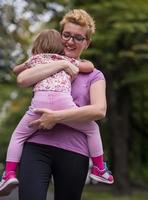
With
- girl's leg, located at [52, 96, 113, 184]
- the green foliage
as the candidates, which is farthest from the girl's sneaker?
the green foliage

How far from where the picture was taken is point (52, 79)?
3.85 metres

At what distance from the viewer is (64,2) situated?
50.6 feet

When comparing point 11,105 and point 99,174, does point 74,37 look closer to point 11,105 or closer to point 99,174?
point 99,174

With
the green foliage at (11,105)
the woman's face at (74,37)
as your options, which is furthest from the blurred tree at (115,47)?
the woman's face at (74,37)

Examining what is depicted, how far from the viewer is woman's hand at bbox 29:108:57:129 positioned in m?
3.68

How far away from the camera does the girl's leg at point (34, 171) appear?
144 inches

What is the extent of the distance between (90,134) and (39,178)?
0.42 meters

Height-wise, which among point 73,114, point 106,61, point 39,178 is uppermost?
point 73,114

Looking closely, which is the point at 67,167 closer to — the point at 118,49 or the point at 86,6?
the point at 86,6

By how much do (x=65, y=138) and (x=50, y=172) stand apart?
21cm

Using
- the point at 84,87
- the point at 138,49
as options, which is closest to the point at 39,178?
the point at 84,87

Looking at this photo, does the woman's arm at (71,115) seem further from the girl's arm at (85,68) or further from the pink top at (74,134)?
the girl's arm at (85,68)

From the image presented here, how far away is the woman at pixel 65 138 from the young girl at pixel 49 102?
43 mm

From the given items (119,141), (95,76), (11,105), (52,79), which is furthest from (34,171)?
(11,105)
